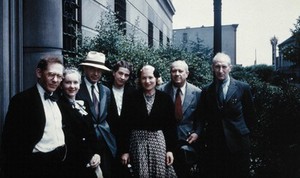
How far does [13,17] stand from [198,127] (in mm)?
2686

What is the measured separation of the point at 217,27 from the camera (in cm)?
507

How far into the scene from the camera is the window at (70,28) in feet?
18.6

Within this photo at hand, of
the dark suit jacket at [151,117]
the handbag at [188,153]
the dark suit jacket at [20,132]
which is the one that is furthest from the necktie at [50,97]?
the handbag at [188,153]

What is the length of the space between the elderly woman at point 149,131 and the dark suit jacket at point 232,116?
56 cm

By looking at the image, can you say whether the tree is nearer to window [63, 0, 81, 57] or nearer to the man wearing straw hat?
window [63, 0, 81, 57]

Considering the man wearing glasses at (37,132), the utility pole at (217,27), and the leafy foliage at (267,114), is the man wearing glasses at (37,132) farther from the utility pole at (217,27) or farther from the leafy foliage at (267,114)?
the utility pole at (217,27)

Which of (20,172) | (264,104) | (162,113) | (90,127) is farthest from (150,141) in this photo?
(264,104)

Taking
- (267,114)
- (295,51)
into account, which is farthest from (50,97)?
(295,51)

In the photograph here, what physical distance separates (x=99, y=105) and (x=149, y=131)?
2.25 feet

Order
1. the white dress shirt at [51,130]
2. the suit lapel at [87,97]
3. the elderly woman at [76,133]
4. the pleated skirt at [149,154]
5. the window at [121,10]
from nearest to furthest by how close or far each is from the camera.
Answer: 1. the white dress shirt at [51,130]
2. the elderly woman at [76,133]
3. the pleated skirt at [149,154]
4. the suit lapel at [87,97]
5. the window at [121,10]

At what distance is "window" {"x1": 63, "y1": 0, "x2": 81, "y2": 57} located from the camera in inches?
223

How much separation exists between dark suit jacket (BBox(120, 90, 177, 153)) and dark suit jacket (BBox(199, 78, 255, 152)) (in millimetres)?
565

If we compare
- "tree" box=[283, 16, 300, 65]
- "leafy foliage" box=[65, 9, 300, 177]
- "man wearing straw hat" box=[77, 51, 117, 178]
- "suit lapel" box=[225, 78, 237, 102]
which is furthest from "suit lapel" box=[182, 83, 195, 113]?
"tree" box=[283, 16, 300, 65]

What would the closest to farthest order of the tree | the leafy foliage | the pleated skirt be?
the pleated skirt → the leafy foliage → the tree
